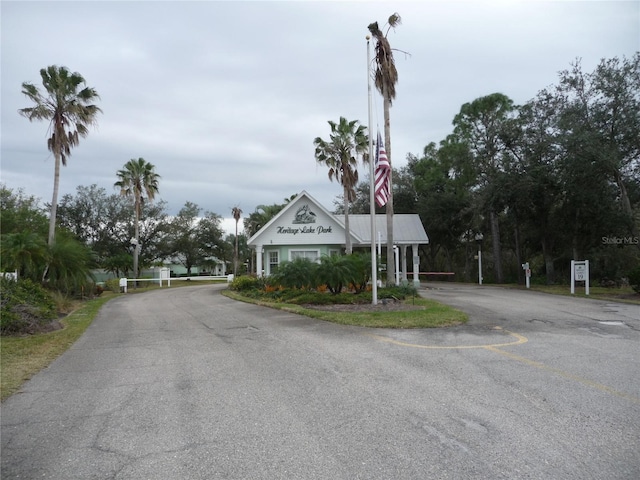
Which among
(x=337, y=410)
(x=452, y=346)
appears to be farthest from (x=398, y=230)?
(x=337, y=410)

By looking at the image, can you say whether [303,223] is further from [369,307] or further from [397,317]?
[397,317]

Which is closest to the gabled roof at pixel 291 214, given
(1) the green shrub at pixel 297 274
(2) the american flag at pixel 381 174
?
(1) the green shrub at pixel 297 274

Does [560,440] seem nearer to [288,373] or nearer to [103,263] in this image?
[288,373]

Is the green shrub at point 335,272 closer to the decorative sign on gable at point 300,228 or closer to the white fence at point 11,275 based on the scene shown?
the decorative sign on gable at point 300,228

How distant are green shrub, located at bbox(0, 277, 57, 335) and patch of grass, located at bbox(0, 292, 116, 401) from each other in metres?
0.52

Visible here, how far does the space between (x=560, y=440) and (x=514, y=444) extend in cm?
46

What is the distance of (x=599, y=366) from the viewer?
7.45 meters

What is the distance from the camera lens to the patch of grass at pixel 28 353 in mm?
7508

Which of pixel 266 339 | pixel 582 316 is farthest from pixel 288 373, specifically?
pixel 582 316

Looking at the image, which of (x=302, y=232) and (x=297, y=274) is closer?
(x=297, y=274)

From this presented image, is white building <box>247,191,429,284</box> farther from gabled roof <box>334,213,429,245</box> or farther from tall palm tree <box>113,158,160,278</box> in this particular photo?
tall palm tree <box>113,158,160,278</box>

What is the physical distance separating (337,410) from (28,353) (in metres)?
7.25

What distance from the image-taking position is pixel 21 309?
12.7 meters

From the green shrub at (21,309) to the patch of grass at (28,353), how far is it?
52 centimetres
